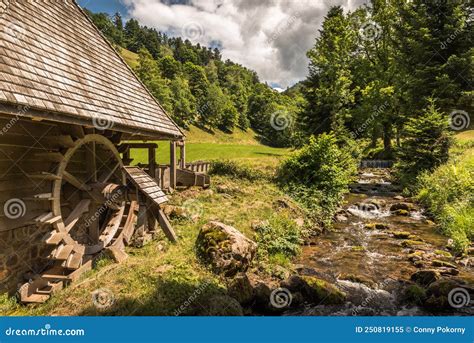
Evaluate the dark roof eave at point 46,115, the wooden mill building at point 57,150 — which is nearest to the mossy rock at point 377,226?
the wooden mill building at point 57,150

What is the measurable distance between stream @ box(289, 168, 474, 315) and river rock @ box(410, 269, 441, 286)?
257 mm

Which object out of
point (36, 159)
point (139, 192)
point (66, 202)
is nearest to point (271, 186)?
point (139, 192)

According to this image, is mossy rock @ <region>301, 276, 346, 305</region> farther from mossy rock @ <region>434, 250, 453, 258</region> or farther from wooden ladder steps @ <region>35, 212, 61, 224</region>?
wooden ladder steps @ <region>35, 212, 61, 224</region>

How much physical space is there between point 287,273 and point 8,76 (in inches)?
300

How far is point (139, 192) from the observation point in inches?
328

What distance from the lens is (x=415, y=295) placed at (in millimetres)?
7340

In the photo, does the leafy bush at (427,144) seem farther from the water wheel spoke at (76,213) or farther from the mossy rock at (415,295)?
the water wheel spoke at (76,213)

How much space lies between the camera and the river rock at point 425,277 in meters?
8.02

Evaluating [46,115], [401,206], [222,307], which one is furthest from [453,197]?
[46,115]

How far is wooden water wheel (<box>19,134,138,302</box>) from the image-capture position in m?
6.15

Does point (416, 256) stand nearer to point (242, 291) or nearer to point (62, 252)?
point (242, 291)

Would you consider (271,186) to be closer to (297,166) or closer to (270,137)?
A: (297,166)

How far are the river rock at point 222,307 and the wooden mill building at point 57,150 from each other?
2.99m

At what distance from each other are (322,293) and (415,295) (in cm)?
228
